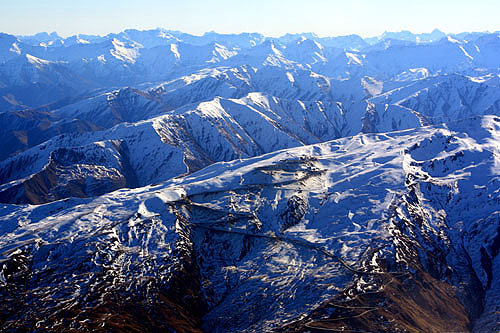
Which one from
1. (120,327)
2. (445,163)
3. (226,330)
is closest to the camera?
(120,327)

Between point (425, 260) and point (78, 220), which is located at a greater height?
point (78, 220)

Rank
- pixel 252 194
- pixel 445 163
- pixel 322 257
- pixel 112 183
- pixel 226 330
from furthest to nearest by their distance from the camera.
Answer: pixel 112 183, pixel 445 163, pixel 252 194, pixel 322 257, pixel 226 330

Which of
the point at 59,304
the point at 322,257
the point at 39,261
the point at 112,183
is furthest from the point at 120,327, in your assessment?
the point at 112,183

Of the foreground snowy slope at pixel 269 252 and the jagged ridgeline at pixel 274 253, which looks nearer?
the jagged ridgeline at pixel 274 253

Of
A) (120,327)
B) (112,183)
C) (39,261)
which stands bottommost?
(112,183)

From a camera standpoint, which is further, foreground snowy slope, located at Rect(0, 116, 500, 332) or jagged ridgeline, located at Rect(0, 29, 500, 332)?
foreground snowy slope, located at Rect(0, 116, 500, 332)

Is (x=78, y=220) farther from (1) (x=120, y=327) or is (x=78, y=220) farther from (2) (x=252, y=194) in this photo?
(2) (x=252, y=194)

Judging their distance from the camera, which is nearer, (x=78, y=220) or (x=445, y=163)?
(x=78, y=220)

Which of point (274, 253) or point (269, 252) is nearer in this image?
point (274, 253)
